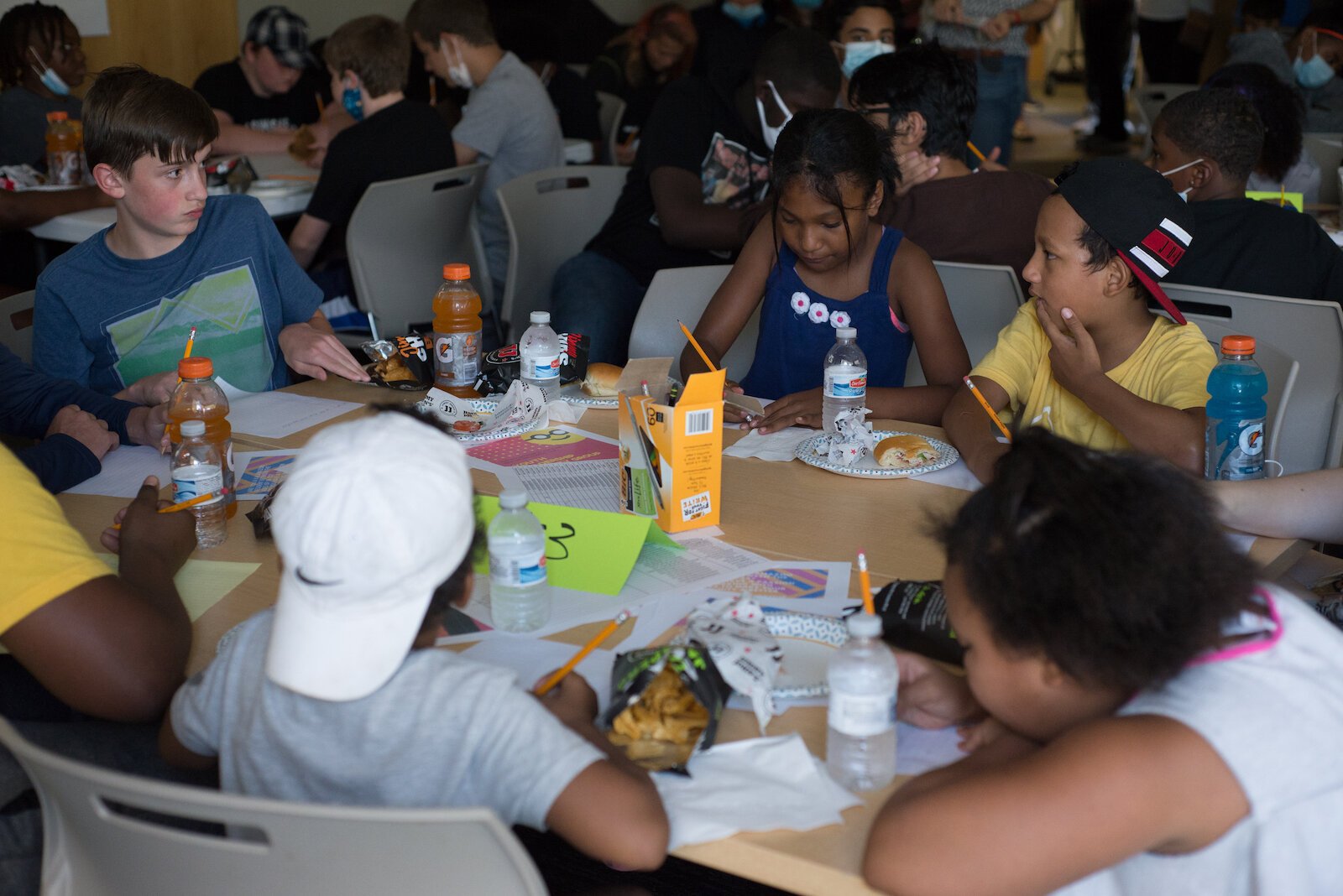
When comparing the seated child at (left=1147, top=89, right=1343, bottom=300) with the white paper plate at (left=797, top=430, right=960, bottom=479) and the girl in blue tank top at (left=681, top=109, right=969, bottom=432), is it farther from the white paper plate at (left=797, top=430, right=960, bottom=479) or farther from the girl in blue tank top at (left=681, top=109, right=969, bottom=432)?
the white paper plate at (left=797, top=430, right=960, bottom=479)

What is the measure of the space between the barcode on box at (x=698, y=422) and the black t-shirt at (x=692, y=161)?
6.81ft

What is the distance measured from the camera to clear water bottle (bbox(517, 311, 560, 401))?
92.5 inches

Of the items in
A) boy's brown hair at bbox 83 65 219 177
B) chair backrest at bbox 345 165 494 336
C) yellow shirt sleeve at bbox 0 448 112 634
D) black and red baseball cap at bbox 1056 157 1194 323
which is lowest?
chair backrest at bbox 345 165 494 336

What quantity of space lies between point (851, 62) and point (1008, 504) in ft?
11.6

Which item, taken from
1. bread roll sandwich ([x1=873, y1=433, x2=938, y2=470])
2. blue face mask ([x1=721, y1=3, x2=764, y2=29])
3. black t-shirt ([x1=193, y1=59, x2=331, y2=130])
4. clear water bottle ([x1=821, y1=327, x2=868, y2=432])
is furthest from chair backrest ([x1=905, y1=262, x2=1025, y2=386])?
black t-shirt ([x1=193, y1=59, x2=331, y2=130])

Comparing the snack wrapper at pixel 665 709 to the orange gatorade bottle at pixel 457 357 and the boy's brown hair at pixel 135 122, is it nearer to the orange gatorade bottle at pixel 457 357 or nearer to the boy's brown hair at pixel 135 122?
the orange gatorade bottle at pixel 457 357

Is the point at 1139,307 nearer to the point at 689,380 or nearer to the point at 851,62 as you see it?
the point at 689,380

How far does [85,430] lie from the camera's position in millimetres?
2064

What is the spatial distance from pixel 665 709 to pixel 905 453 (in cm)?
90

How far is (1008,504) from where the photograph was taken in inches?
43.4

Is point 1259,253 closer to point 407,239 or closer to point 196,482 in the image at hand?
point 196,482

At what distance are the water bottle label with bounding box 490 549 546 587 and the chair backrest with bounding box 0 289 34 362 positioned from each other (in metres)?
1.64

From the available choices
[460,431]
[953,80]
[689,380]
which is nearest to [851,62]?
[953,80]

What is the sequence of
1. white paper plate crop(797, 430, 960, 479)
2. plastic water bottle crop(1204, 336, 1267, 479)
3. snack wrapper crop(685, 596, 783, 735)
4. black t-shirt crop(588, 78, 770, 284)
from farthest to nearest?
black t-shirt crop(588, 78, 770, 284), white paper plate crop(797, 430, 960, 479), plastic water bottle crop(1204, 336, 1267, 479), snack wrapper crop(685, 596, 783, 735)
